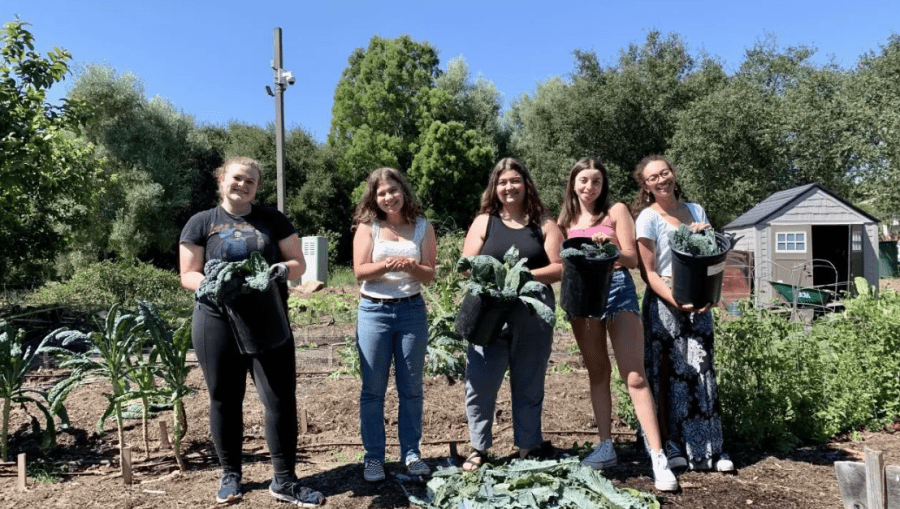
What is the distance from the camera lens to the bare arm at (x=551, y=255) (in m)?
2.88

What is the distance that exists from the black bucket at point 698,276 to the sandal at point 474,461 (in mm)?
1209

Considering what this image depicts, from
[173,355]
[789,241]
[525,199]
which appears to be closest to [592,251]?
[525,199]

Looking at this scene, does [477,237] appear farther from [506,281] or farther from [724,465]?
[724,465]

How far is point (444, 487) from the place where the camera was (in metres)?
2.60

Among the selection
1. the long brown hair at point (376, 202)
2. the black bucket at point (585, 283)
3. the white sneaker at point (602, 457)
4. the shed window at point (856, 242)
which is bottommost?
the white sneaker at point (602, 457)

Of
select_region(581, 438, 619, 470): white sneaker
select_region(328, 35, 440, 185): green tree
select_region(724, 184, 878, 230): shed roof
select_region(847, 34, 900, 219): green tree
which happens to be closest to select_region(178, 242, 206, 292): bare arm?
select_region(581, 438, 619, 470): white sneaker

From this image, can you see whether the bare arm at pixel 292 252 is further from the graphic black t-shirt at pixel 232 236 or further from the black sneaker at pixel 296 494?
the black sneaker at pixel 296 494

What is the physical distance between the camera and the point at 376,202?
117 inches

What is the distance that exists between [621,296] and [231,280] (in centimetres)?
172

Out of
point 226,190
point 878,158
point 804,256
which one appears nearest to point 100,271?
point 226,190

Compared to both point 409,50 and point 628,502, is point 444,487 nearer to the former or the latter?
point 628,502

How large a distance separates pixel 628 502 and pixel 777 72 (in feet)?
87.7

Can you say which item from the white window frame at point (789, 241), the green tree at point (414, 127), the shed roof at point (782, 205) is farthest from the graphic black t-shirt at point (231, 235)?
the green tree at point (414, 127)

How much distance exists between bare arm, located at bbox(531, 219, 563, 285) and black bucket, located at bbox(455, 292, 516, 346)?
0.20 m
